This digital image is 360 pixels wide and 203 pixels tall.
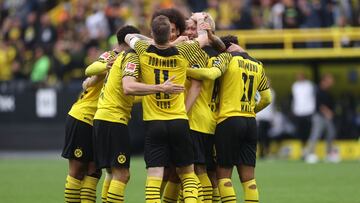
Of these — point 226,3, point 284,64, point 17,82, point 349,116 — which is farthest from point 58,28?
point 349,116

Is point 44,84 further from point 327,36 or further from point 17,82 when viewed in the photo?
point 327,36

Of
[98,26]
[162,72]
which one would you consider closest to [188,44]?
[162,72]

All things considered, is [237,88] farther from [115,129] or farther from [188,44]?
[115,129]

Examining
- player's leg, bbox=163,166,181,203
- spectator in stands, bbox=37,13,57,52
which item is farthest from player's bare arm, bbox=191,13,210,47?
spectator in stands, bbox=37,13,57,52

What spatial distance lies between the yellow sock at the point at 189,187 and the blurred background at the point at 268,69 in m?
13.0

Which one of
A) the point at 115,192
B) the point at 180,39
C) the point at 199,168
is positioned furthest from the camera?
the point at 199,168

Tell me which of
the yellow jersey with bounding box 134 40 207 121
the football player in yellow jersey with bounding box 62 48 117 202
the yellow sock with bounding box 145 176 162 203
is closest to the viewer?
the yellow sock with bounding box 145 176 162 203

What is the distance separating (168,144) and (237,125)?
1.02 metres

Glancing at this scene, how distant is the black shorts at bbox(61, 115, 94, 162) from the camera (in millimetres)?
11930

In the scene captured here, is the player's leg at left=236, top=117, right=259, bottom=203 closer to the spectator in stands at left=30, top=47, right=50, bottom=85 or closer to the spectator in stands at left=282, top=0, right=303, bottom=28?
the spectator in stands at left=282, top=0, right=303, bottom=28

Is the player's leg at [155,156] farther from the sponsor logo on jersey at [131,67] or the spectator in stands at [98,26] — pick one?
the spectator in stands at [98,26]

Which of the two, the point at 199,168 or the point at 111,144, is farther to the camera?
the point at 199,168

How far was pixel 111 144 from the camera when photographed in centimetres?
1125

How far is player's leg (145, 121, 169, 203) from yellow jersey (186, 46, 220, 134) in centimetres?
71
